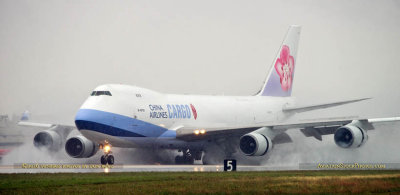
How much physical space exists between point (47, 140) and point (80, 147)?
11.1 feet

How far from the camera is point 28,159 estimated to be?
147 ft

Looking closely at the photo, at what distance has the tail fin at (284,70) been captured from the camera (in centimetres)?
5522

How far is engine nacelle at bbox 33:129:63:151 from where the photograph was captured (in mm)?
44188

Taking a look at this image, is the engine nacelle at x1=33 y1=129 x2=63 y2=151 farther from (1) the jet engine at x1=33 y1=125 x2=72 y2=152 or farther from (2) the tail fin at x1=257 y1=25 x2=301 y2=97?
(2) the tail fin at x1=257 y1=25 x2=301 y2=97

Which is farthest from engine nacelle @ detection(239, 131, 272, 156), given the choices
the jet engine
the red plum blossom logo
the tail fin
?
the red plum blossom logo

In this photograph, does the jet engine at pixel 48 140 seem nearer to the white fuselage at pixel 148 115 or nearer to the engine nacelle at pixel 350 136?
the white fuselage at pixel 148 115

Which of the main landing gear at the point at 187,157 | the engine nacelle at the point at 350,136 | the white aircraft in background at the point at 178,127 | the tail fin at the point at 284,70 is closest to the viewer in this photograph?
the engine nacelle at the point at 350,136

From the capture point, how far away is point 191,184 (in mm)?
24562

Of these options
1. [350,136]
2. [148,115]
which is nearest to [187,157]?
[148,115]

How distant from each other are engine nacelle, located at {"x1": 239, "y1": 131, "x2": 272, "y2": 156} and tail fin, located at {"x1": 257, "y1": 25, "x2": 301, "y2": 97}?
14.5 metres

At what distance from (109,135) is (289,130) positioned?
13.0 m

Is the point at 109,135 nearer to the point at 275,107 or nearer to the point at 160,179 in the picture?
the point at 160,179

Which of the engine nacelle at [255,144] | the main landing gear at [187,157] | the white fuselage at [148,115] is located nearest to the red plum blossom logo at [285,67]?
the white fuselage at [148,115]

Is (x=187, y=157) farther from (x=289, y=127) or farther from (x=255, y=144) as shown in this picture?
(x=289, y=127)
